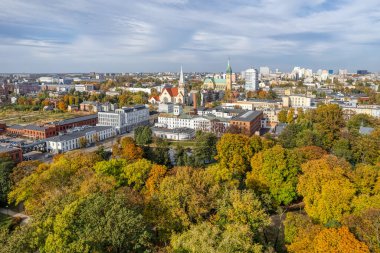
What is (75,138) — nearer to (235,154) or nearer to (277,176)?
(235,154)

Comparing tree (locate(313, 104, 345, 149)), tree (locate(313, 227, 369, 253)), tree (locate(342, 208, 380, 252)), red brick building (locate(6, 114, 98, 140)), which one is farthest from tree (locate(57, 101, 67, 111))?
tree (locate(313, 227, 369, 253))

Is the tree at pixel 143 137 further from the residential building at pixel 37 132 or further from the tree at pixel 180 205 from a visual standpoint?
the tree at pixel 180 205

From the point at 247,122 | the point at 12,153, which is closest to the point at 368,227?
the point at 12,153

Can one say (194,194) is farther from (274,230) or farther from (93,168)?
(93,168)

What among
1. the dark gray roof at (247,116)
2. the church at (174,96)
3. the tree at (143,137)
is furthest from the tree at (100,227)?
the church at (174,96)

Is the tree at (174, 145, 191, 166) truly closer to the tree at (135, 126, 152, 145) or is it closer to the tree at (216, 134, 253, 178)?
the tree at (216, 134, 253, 178)

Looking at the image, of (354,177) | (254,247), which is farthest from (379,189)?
(254,247)
